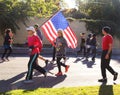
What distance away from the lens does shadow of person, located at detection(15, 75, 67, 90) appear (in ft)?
36.8

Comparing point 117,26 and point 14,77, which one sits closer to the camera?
point 14,77

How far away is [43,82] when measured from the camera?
12031mm

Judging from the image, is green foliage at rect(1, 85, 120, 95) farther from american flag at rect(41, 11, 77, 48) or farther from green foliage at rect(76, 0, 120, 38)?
green foliage at rect(76, 0, 120, 38)

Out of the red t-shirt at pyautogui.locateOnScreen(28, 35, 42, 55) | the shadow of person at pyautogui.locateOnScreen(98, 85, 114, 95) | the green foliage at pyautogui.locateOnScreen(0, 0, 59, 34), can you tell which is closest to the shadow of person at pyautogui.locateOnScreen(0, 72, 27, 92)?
the red t-shirt at pyautogui.locateOnScreen(28, 35, 42, 55)

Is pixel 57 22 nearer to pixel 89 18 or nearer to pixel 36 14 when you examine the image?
pixel 36 14

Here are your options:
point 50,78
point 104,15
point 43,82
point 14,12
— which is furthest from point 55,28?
point 104,15

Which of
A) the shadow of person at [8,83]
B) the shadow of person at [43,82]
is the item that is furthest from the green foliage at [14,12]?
the shadow of person at [43,82]

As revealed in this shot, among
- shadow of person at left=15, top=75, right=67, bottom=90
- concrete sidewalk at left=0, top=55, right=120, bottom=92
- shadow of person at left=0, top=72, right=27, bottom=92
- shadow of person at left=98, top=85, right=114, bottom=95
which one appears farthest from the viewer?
concrete sidewalk at left=0, top=55, right=120, bottom=92

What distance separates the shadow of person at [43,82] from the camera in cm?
1122

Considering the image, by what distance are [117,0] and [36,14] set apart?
7357mm

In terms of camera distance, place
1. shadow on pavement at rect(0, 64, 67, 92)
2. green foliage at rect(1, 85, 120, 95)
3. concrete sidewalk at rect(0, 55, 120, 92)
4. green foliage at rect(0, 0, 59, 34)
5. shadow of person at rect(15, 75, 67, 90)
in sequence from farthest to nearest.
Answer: green foliage at rect(0, 0, 59, 34)
concrete sidewalk at rect(0, 55, 120, 92)
shadow of person at rect(15, 75, 67, 90)
shadow on pavement at rect(0, 64, 67, 92)
green foliage at rect(1, 85, 120, 95)

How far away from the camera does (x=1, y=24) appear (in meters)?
25.8

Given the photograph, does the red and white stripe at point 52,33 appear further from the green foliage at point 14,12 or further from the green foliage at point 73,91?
the green foliage at point 14,12

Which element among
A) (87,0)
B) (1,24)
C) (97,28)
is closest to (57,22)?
(1,24)
